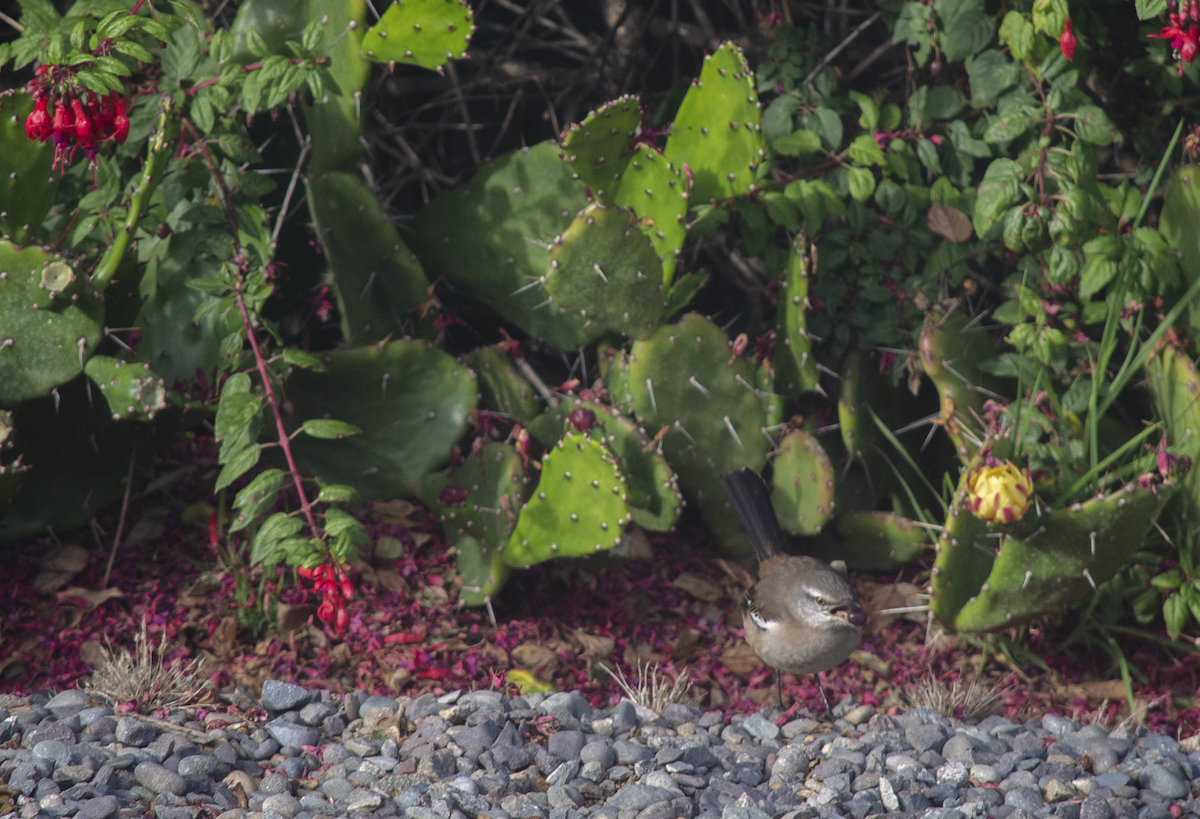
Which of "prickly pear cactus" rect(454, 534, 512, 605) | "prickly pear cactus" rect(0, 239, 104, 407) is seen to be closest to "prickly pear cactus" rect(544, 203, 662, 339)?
"prickly pear cactus" rect(454, 534, 512, 605)

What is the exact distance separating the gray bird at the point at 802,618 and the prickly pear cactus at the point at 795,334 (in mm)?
538

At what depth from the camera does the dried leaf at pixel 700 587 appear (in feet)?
10.3

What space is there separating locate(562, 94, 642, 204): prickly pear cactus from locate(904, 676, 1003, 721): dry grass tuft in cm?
149

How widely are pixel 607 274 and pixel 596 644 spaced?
3.22 feet

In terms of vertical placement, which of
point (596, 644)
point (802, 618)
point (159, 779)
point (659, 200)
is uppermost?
point (659, 200)

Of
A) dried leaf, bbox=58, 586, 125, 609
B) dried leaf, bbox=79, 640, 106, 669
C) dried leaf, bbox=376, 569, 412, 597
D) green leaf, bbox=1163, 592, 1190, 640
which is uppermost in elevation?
dried leaf, bbox=58, 586, 125, 609

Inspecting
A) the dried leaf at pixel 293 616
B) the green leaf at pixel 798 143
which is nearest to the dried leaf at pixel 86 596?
the dried leaf at pixel 293 616

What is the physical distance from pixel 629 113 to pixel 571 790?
61.9 inches

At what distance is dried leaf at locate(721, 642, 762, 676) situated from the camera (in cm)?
291

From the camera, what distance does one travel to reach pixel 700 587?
10.3ft

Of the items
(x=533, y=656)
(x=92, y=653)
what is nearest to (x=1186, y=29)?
(x=533, y=656)

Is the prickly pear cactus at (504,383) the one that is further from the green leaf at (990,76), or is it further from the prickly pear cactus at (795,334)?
the green leaf at (990,76)

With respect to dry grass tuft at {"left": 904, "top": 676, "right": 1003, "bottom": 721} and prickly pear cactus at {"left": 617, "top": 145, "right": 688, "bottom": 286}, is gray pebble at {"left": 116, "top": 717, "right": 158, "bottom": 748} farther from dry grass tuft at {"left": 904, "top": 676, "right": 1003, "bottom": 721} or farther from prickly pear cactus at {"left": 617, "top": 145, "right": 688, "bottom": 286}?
dry grass tuft at {"left": 904, "top": 676, "right": 1003, "bottom": 721}

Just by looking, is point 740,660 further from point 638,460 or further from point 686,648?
point 638,460
